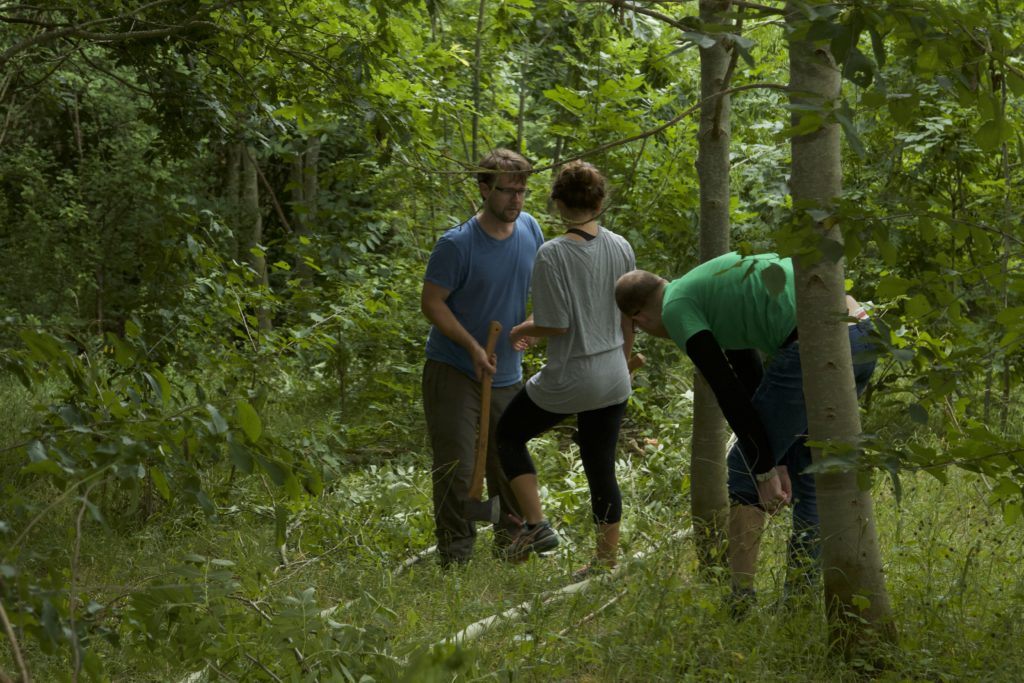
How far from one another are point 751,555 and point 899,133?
425 centimetres

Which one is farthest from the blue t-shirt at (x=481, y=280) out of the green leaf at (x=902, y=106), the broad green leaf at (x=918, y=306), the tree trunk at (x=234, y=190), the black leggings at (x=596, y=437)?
the tree trunk at (x=234, y=190)

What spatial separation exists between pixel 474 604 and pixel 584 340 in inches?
52.7

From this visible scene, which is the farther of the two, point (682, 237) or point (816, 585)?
point (682, 237)

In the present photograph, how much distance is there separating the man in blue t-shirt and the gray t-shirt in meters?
0.42

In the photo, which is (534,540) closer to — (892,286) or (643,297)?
(643,297)

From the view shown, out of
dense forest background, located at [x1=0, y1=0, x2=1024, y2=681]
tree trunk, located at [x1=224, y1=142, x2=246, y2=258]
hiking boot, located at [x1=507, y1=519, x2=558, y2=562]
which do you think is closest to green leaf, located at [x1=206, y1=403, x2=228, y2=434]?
dense forest background, located at [x1=0, y1=0, x2=1024, y2=681]

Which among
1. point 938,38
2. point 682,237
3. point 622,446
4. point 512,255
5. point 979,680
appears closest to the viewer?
point 938,38

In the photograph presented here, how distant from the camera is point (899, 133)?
303 inches

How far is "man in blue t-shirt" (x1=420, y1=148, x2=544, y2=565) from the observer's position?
5.44 m

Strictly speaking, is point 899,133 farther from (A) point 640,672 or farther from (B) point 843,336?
(A) point 640,672

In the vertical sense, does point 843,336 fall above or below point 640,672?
above

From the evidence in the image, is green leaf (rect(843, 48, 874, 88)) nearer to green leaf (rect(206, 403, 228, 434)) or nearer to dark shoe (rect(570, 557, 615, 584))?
green leaf (rect(206, 403, 228, 434))

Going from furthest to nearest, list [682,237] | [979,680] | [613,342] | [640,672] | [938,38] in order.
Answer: [682,237]
[613,342]
[640,672]
[979,680]
[938,38]

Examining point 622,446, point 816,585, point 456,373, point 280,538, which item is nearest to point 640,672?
point 816,585
